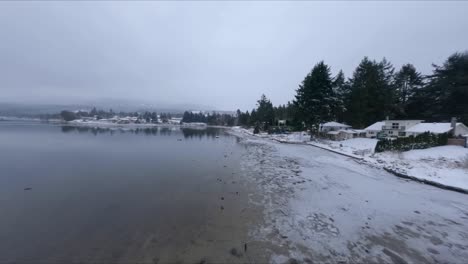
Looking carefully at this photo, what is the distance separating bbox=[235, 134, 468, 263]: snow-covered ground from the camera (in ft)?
16.8

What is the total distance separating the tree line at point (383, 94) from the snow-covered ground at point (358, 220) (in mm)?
22098

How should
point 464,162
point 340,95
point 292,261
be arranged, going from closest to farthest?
1. point 292,261
2. point 464,162
3. point 340,95

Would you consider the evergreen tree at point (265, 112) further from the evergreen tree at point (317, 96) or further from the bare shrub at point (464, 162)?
the bare shrub at point (464, 162)

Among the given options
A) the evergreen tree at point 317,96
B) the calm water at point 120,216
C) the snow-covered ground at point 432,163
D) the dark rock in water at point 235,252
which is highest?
the evergreen tree at point 317,96

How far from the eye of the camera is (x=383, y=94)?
119 feet

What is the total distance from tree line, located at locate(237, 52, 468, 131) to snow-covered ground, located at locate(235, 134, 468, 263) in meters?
22.1

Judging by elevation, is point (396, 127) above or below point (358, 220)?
above

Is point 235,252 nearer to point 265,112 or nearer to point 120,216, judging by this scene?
point 120,216

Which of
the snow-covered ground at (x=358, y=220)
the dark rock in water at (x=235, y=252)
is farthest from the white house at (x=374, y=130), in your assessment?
the dark rock in water at (x=235, y=252)

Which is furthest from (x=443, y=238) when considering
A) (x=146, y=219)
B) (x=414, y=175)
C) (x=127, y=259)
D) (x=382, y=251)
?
(x=146, y=219)

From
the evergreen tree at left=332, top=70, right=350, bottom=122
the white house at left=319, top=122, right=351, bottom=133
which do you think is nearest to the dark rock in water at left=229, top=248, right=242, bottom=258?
the white house at left=319, top=122, right=351, bottom=133

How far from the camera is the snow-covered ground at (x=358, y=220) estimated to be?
512 cm

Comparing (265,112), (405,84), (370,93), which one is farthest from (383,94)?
(265,112)

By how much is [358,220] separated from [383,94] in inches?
1551
